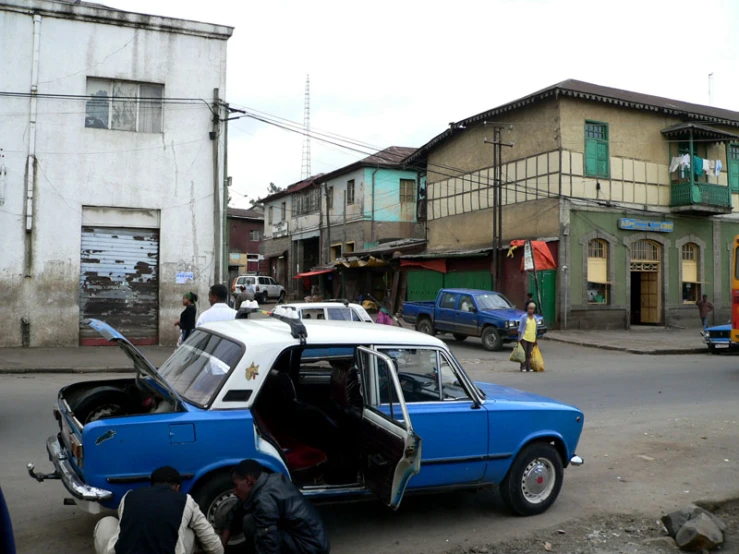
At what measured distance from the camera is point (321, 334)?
499 cm

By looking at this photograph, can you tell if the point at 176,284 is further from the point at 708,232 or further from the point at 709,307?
the point at 708,232

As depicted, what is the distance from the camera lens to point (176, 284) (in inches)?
683

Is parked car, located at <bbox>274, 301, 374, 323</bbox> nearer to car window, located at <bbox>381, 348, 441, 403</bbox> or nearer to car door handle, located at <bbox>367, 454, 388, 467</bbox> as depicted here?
car window, located at <bbox>381, 348, 441, 403</bbox>

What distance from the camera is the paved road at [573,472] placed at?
501 centimetres

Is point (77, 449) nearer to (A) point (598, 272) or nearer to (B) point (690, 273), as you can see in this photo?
(A) point (598, 272)

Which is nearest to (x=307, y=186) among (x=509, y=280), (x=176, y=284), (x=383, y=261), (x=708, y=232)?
(x=383, y=261)

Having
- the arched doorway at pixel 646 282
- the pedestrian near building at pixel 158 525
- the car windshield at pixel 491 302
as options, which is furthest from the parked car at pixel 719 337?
the pedestrian near building at pixel 158 525

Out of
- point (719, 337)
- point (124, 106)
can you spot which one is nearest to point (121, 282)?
point (124, 106)

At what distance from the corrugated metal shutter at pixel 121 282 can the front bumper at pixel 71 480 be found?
12.8 meters

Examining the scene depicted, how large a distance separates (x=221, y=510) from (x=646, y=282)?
27243mm

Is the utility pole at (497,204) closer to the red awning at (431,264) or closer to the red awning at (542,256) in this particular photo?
the red awning at (542,256)

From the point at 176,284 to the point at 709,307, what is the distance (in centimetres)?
2010

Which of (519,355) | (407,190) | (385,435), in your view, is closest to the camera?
(385,435)

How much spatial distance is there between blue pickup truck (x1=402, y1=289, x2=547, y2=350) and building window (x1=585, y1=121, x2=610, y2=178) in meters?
8.52
